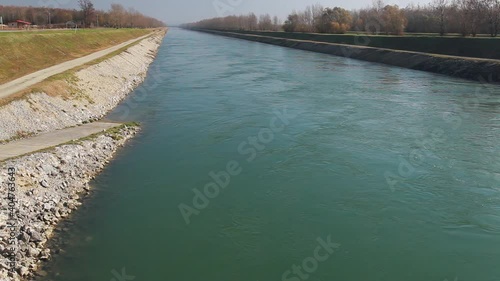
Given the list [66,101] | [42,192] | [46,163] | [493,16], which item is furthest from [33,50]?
[493,16]

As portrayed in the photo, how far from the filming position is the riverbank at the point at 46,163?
32.1 ft

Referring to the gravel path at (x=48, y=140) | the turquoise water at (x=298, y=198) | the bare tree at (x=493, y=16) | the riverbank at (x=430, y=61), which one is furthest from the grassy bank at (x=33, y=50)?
the bare tree at (x=493, y=16)

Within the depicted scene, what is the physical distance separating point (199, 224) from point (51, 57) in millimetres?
31659

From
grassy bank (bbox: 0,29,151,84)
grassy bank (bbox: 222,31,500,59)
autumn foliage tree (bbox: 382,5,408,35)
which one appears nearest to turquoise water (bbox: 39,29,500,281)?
grassy bank (bbox: 0,29,151,84)

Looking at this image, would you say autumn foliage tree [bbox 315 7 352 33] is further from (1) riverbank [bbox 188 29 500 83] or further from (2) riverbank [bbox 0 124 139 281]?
(2) riverbank [bbox 0 124 139 281]

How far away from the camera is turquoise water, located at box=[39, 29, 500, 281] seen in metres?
9.52

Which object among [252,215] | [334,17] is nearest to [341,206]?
[252,215]

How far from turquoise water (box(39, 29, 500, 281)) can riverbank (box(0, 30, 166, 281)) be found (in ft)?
2.10

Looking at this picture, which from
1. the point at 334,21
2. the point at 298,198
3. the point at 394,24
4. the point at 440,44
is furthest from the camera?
the point at 334,21

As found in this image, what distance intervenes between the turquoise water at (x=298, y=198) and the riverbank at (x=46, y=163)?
640mm

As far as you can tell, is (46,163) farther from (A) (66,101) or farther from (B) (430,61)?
(B) (430,61)

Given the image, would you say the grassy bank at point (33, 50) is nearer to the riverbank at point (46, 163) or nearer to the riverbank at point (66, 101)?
the riverbank at point (66, 101)

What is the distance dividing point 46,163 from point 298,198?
863cm

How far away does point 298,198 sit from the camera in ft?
41.8
